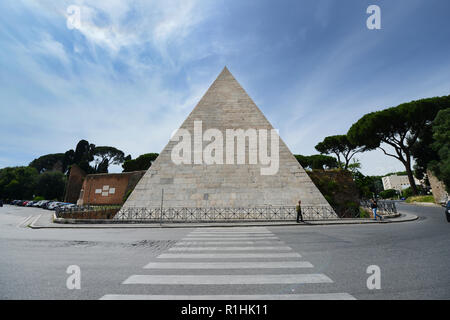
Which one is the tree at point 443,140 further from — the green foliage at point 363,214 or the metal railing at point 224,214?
the metal railing at point 224,214

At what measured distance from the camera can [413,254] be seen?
15.1ft

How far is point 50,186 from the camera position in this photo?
43188 millimetres

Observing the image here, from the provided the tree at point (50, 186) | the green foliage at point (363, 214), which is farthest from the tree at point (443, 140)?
the tree at point (50, 186)

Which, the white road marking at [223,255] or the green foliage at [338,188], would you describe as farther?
the green foliage at [338,188]

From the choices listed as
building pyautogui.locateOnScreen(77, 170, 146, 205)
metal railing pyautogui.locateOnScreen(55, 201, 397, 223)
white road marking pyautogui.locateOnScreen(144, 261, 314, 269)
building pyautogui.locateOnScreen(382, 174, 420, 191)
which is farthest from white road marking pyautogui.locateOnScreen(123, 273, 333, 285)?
building pyautogui.locateOnScreen(382, 174, 420, 191)

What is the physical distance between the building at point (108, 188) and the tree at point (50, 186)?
2110 centimetres

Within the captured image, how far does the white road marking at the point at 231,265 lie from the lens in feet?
12.8

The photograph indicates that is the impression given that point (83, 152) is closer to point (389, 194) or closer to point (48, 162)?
point (48, 162)

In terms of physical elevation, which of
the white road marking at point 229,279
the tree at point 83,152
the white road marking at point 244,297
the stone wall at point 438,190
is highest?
the tree at point 83,152

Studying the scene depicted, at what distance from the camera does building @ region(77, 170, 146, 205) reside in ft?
87.1

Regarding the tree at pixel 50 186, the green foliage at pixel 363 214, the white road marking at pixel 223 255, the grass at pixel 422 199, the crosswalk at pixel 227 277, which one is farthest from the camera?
the tree at pixel 50 186

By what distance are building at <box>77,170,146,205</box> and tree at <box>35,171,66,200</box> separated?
2110 cm
